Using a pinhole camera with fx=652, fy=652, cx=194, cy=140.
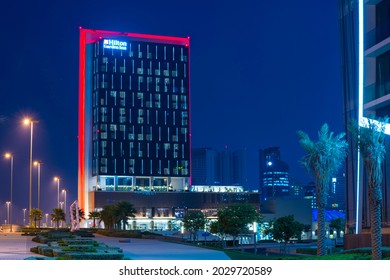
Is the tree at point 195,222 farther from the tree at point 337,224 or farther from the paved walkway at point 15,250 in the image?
the paved walkway at point 15,250

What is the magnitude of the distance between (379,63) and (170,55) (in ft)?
359

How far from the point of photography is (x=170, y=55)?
138500mm

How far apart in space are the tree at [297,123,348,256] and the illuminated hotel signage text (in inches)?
4247

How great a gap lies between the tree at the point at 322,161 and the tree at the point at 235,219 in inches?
874

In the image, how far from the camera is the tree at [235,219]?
51569mm

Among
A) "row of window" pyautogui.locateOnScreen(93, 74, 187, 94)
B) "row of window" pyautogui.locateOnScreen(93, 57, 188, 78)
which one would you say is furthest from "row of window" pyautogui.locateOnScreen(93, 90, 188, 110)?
"row of window" pyautogui.locateOnScreen(93, 57, 188, 78)

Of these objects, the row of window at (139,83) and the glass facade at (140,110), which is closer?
the glass facade at (140,110)

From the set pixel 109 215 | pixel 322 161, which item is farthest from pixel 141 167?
pixel 322 161

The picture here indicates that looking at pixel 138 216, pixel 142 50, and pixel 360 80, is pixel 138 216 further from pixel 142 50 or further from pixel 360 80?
pixel 360 80

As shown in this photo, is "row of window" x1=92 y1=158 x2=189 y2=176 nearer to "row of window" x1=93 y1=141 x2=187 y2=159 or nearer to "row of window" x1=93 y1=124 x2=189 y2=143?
"row of window" x1=93 y1=141 x2=187 y2=159

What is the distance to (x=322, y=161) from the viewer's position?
29.0 metres

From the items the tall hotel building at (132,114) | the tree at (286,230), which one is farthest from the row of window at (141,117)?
the tree at (286,230)

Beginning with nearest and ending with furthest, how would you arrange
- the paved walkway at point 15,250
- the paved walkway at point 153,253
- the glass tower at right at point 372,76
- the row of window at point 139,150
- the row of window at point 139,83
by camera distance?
the paved walkway at point 15,250, the paved walkway at point 153,253, the glass tower at right at point 372,76, the row of window at point 139,150, the row of window at point 139,83
